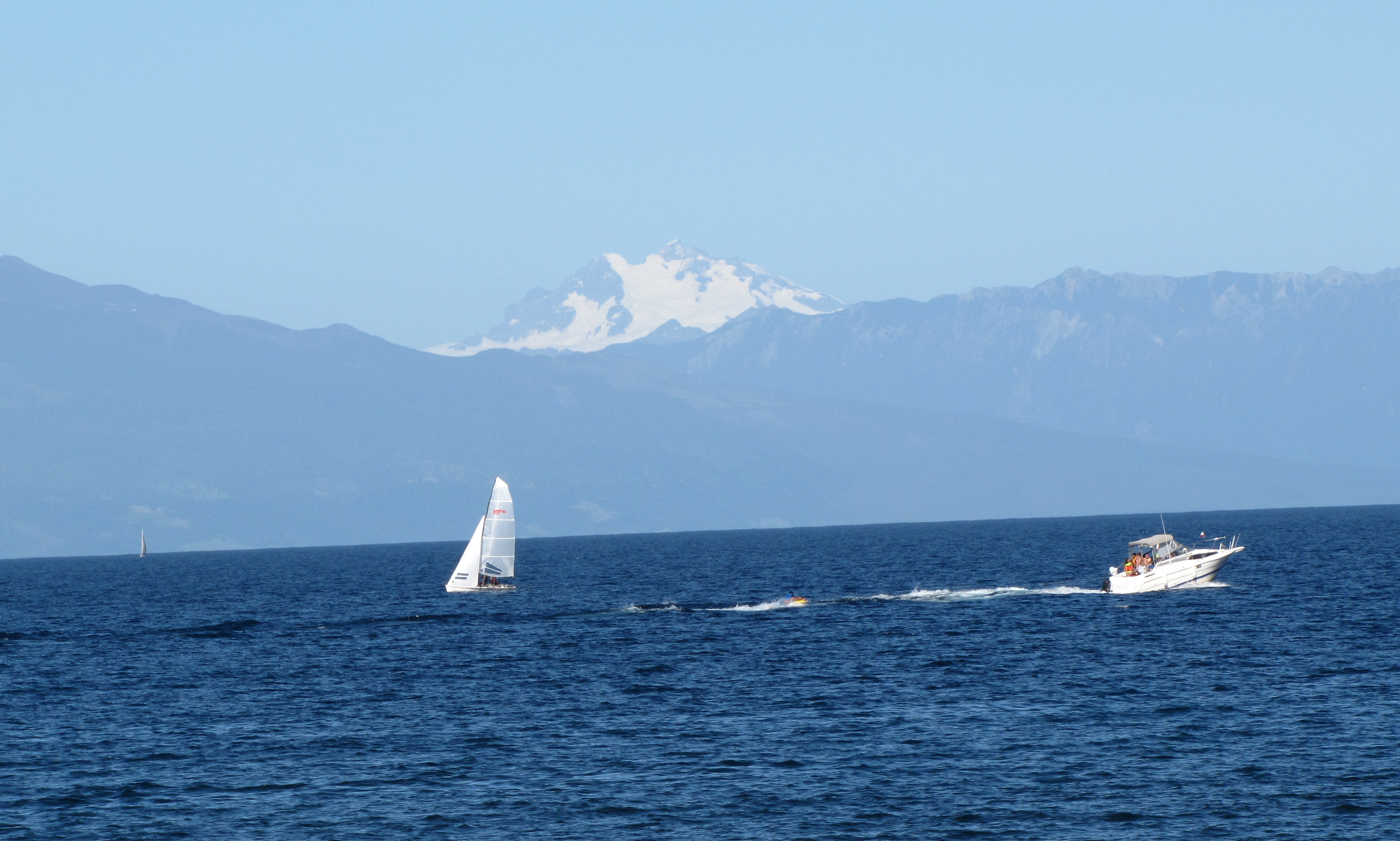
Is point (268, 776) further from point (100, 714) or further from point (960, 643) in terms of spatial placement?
point (960, 643)

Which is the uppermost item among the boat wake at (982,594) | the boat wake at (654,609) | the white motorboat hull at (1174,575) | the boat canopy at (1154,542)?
the boat canopy at (1154,542)

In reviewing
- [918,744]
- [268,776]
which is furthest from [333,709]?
[918,744]

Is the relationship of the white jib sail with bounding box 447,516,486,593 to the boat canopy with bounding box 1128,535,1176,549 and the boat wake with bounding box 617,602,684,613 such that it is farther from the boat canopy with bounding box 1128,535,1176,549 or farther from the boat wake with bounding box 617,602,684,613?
the boat canopy with bounding box 1128,535,1176,549

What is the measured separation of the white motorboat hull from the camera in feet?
386

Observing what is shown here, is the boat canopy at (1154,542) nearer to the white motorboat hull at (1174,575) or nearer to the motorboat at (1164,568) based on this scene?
the motorboat at (1164,568)

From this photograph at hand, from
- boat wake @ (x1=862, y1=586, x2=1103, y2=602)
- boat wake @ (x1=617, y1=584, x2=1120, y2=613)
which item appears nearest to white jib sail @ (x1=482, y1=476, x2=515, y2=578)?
Answer: boat wake @ (x1=617, y1=584, x2=1120, y2=613)

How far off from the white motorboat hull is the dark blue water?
84.7 inches

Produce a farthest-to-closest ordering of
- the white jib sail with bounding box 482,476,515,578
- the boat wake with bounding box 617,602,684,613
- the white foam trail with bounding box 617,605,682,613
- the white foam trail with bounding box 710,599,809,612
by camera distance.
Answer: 1. the white jib sail with bounding box 482,476,515,578
2. the white foam trail with bounding box 617,605,682,613
3. the boat wake with bounding box 617,602,684,613
4. the white foam trail with bounding box 710,599,809,612

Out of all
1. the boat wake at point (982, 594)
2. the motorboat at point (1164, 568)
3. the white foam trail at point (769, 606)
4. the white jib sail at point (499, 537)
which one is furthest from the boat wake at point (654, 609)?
the motorboat at point (1164, 568)

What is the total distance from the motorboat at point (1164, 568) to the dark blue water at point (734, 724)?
7.28 feet

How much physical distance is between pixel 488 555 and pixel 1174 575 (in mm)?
59164

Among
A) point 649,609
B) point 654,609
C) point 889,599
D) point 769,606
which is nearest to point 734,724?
point 769,606

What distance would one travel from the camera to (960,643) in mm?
90750

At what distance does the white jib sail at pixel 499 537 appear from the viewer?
142625 millimetres
